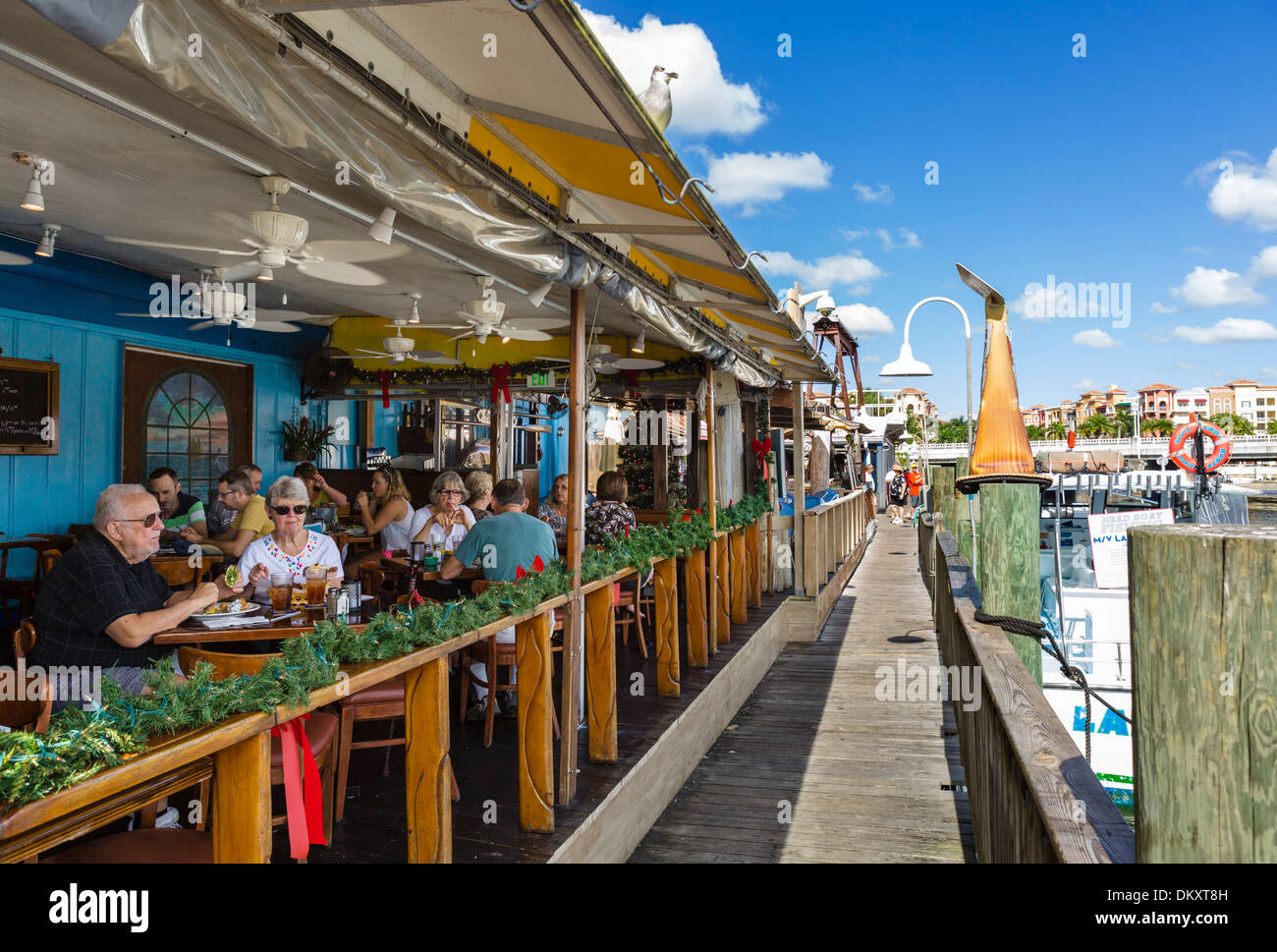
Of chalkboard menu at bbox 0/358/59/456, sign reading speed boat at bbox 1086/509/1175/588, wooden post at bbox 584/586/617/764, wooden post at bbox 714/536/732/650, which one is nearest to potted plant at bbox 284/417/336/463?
chalkboard menu at bbox 0/358/59/456

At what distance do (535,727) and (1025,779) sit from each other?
6.18ft

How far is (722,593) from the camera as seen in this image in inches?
270

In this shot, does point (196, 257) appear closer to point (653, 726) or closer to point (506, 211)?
point (506, 211)

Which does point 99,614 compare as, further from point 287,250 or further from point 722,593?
point 722,593

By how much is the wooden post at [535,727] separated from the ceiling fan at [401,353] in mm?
4223

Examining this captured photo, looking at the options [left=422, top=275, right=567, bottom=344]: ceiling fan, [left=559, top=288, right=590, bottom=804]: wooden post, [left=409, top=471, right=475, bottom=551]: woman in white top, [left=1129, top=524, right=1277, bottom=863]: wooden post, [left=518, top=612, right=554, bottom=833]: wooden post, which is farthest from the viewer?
[left=409, top=471, right=475, bottom=551]: woman in white top

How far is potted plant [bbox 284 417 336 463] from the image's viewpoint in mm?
8664

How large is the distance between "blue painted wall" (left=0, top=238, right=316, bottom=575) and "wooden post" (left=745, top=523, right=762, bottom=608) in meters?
5.88

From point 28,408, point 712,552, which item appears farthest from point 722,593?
point 28,408

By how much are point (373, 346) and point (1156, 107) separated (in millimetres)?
13760

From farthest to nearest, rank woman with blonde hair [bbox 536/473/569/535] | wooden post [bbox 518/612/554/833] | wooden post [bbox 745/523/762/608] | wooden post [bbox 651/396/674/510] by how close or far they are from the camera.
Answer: wooden post [bbox 651/396/674/510] < wooden post [bbox 745/523/762/608] < woman with blonde hair [bbox 536/473/569/535] < wooden post [bbox 518/612/554/833]

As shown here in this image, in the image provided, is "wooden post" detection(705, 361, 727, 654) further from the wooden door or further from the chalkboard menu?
the chalkboard menu
